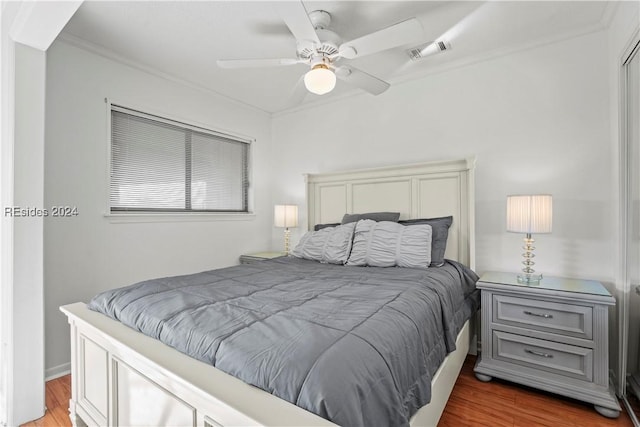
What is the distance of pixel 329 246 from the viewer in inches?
104

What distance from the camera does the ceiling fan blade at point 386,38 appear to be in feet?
5.37

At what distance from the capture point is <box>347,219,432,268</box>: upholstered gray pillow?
7.62 feet

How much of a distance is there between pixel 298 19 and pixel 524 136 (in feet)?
6.69

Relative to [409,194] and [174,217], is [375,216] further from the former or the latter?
[174,217]

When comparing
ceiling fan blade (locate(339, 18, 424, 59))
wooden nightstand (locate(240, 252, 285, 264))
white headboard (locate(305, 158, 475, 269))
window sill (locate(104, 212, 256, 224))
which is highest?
ceiling fan blade (locate(339, 18, 424, 59))

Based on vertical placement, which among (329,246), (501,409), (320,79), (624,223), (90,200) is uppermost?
(320,79)

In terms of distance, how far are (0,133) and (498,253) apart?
11.7 ft

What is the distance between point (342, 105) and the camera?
3.51 meters

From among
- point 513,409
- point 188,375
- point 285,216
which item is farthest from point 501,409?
point 285,216

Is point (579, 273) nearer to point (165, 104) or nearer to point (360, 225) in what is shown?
point (360, 225)

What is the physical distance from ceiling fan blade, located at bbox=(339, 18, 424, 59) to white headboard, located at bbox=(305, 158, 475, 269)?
1235 mm

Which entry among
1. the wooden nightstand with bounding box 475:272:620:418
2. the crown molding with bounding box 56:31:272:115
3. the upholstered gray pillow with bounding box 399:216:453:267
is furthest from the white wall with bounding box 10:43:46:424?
the wooden nightstand with bounding box 475:272:620:418

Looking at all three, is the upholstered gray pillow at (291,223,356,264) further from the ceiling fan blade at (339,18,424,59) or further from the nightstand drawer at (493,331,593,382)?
the ceiling fan blade at (339,18,424,59)

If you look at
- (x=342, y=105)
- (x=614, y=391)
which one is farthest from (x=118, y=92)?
(x=614, y=391)
